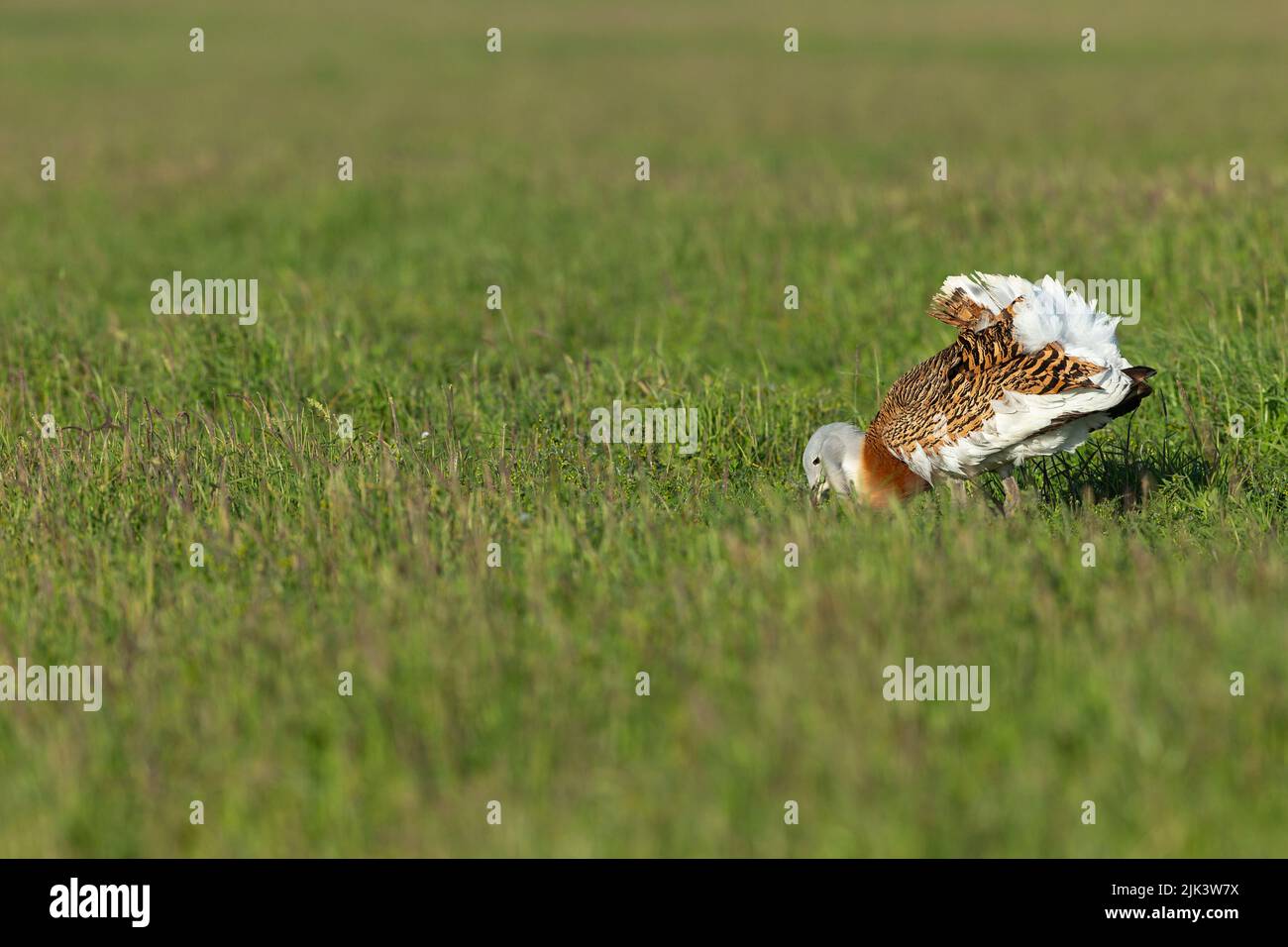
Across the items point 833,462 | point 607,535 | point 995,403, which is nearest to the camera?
point 607,535

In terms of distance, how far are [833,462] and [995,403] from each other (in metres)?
0.75

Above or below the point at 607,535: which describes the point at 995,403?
above

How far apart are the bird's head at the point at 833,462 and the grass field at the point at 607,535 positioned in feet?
0.66

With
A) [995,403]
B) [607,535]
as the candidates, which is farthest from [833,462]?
[607,535]

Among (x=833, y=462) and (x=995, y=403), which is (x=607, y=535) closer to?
(x=833, y=462)

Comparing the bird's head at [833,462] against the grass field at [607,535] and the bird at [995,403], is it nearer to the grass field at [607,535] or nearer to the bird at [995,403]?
the bird at [995,403]

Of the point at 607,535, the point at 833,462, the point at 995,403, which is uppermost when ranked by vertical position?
the point at 995,403

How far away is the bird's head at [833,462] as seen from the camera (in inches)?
238

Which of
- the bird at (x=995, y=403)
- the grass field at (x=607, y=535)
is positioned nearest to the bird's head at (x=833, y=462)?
the bird at (x=995, y=403)

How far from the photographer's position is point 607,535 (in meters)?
5.22

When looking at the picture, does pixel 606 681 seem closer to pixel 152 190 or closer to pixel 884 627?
pixel 884 627

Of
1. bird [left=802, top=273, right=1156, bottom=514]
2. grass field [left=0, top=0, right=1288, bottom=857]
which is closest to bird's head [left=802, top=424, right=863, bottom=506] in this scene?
bird [left=802, top=273, right=1156, bottom=514]

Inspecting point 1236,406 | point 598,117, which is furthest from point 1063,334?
Answer: point 598,117

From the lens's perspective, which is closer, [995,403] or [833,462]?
[995,403]
